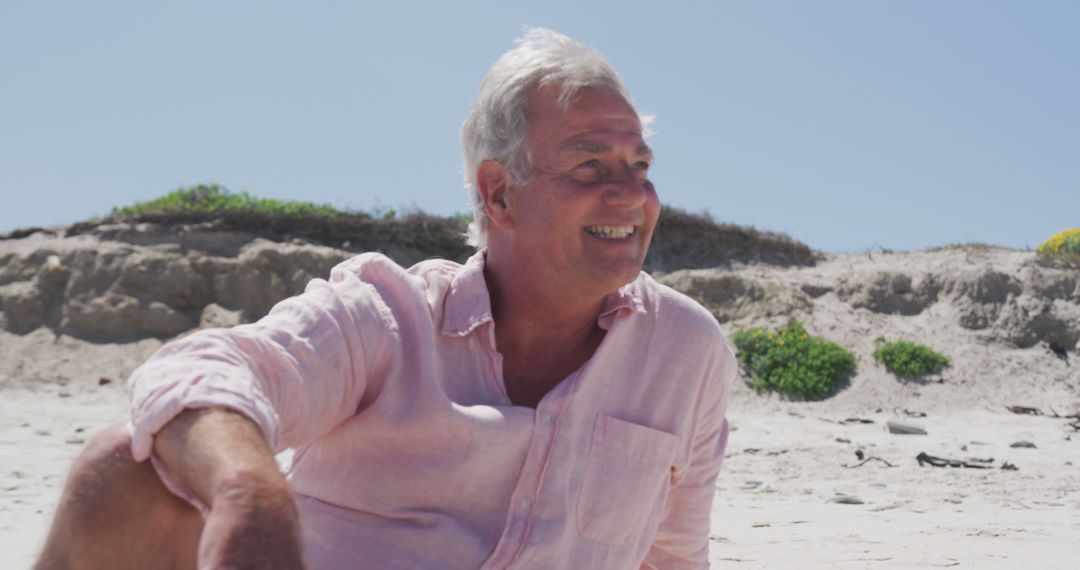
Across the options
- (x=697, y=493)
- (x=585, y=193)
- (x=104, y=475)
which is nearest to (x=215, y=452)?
(x=104, y=475)

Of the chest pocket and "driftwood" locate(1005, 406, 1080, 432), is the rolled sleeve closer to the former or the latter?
the chest pocket

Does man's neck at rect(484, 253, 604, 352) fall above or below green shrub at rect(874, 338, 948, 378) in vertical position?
above

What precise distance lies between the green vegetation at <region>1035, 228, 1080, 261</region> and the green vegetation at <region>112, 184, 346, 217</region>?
10374 mm

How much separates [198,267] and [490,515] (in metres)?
11.4

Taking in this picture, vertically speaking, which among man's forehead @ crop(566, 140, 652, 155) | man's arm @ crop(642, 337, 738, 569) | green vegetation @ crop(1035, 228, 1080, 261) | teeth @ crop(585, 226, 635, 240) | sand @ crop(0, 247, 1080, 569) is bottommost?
sand @ crop(0, 247, 1080, 569)

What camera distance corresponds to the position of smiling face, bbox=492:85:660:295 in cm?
223

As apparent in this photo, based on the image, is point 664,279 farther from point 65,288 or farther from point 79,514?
point 79,514

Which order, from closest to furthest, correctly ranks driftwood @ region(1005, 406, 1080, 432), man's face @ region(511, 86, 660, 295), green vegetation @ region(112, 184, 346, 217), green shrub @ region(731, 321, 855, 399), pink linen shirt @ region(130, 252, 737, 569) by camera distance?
pink linen shirt @ region(130, 252, 737, 569), man's face @ region(511, 86, 660, 295), driftwood @ region(1005, 406, 1080, 432), green shrub @ region(731, 321, 855, 399), green vegetation @ region(112, 184, 346, 217)

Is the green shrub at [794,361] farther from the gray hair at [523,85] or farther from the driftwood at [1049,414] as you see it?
the gray hair at [523,85]

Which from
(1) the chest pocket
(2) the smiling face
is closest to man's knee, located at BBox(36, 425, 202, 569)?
(1) the chest pocket

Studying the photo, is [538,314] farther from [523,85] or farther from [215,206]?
[215,206]

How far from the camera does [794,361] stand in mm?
11625

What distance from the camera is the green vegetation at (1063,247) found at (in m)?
14.5

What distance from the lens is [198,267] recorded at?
12.6 metres
